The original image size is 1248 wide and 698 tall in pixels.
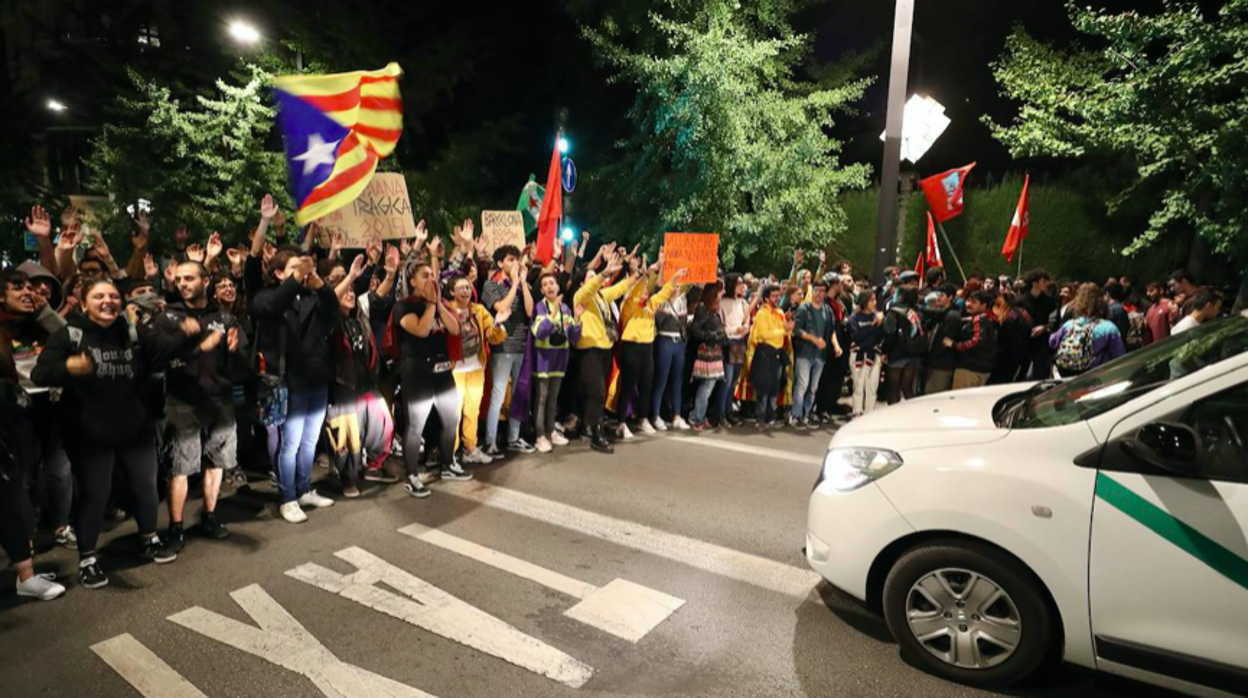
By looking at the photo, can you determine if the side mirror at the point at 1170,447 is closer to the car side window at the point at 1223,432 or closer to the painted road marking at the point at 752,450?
the car side window at the point at 1223,432

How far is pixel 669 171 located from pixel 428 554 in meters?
12.0

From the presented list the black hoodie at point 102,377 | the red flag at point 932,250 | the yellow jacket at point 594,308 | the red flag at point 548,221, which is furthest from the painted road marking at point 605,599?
the red flag at point 932,250

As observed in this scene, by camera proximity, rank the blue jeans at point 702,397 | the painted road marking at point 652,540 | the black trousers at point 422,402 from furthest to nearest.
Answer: the blue jeans at point 702,397, the black trousers at point 422,402, the painted road marking at point 652,540

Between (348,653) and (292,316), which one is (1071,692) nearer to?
(348,653)

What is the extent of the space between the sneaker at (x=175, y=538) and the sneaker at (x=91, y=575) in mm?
419

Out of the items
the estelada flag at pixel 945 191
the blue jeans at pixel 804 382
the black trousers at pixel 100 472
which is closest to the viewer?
the black trousers at pixel 100 472

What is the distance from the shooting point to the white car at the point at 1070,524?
2.79 meters

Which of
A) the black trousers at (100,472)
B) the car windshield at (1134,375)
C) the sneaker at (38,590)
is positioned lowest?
the sneaker at (38,590)

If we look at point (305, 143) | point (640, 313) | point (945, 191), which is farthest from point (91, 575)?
point (945, 191)

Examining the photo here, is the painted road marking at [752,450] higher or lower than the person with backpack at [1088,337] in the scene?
lower

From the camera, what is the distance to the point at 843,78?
15977 millimetres

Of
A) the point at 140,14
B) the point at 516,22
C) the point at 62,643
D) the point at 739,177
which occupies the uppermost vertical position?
the point at 516,22

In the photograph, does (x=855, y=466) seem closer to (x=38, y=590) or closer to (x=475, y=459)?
(x=475, y=459)

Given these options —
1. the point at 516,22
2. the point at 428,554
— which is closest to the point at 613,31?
the point at 516,22
